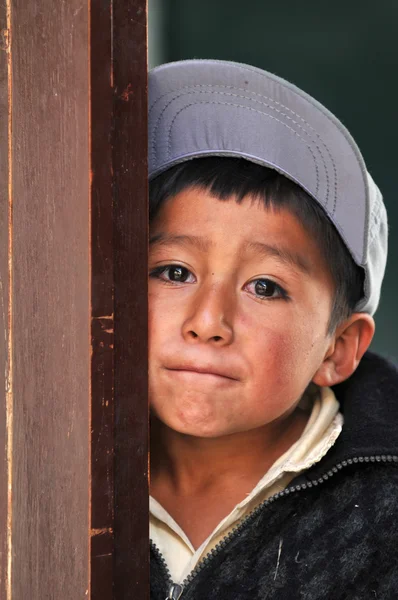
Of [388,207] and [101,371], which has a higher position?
[388,207]

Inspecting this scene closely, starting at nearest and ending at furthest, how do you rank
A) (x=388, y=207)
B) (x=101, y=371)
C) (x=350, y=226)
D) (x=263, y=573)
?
(x=101, y=371) → (x=263, y=573) → (x=350, y=226) → (x=388, y=207)

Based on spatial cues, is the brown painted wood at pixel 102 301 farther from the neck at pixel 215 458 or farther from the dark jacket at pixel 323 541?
the neck at pixel 215 458

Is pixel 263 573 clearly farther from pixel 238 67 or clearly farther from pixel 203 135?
pixel 238 67

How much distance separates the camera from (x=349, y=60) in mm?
3783

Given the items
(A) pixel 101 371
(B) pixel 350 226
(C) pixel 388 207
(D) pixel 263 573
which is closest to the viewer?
(A) pixel 101 371

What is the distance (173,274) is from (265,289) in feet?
0.56

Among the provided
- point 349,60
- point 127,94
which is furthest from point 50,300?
point 349,60

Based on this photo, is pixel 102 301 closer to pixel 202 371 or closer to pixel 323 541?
pixel 202 371

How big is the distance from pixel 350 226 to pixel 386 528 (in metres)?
0.55

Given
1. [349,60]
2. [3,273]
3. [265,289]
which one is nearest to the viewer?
[3,273]

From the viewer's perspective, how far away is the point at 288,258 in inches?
64.8

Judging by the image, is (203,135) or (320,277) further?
(320,277)

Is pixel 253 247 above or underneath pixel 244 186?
underneath

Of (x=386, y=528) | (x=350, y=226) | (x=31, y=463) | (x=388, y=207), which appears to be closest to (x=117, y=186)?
(x=31, y=463)
